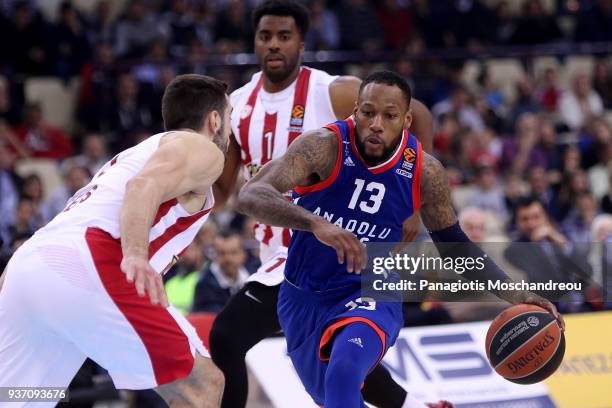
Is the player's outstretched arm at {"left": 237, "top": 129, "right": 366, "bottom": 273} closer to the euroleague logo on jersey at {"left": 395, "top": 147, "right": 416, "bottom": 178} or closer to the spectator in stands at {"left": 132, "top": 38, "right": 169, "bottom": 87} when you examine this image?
the euroleague logo on jersey at {"left": 395, "top": 147, "right": 416, "bottom": 178}

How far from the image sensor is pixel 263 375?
7.55 metres

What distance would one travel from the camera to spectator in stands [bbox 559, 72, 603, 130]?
14.5m

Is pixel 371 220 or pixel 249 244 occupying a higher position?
pixel 371 220

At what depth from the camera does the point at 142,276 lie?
13.9 feet

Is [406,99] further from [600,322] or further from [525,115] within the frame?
[525,115]

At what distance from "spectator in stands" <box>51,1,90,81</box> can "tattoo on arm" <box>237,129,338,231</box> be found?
8.83 meters

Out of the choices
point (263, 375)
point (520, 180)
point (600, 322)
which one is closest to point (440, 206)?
point (263, 375)

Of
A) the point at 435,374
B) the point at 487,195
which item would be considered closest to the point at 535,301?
the point at 435,374

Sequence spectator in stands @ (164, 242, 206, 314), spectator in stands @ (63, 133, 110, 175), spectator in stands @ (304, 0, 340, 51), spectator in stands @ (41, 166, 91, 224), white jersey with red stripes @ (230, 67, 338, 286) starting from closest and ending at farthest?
white jersey with red stripes @ (230, 67, 338, 286), spectator in stands @ (164, 242, 206, 314), spectator in stands @ (41, 166, 91, 224), spectator in stands @ (63, 133, 110, 175), spectator in stands @ (304, 0, 340, 51)

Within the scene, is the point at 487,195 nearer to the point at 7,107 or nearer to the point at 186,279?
the point at 186,279

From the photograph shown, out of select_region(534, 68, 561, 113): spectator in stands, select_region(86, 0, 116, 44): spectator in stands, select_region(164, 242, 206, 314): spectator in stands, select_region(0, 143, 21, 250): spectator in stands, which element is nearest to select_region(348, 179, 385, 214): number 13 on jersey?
select_region(164, 242, 206, 314): spectator in stands

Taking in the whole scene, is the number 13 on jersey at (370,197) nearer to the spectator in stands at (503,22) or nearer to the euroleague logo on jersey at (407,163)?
the euroleague logo on jersey at (407,163)

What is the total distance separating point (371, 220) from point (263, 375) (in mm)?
2634

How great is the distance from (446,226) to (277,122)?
144 cm
